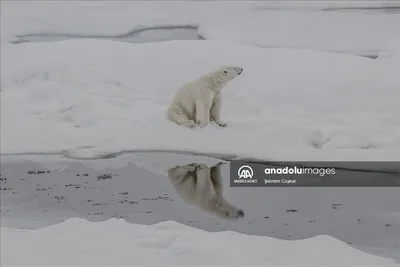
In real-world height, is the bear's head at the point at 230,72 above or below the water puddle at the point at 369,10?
below

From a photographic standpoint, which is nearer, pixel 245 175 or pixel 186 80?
pixel 245 175

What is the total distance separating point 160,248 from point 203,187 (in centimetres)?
32

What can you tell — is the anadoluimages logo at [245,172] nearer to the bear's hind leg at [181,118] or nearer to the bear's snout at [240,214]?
the bear's snout at [240,214]

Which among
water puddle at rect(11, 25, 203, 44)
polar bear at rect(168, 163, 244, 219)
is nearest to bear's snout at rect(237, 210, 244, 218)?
polar bear at rect(168, 163, 244, 219)

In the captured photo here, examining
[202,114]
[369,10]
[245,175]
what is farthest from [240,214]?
[369,10]

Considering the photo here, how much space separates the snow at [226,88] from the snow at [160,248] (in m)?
0.35

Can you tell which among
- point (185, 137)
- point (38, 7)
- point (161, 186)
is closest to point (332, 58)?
point (185, 137)

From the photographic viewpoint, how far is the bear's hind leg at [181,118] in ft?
8.68

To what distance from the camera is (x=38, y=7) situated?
9.57ft

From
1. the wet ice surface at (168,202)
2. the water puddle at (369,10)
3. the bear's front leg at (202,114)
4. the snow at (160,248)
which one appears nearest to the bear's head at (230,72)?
the bear's front leg at (202,114)

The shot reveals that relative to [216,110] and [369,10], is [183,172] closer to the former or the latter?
[216,110]

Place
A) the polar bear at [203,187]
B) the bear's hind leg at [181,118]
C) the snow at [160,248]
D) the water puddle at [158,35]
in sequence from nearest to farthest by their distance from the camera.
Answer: the snow at [160,248], the polar bear at [203,187], the bear's hind leg at [181,118], the water puddle at [158,35]

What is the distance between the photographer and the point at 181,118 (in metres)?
2.65

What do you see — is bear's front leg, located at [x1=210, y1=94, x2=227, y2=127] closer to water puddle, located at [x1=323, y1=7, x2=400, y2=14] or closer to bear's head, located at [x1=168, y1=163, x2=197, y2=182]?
bear's head, located at [x1=168, y1=163, x2=197, y2=182]
